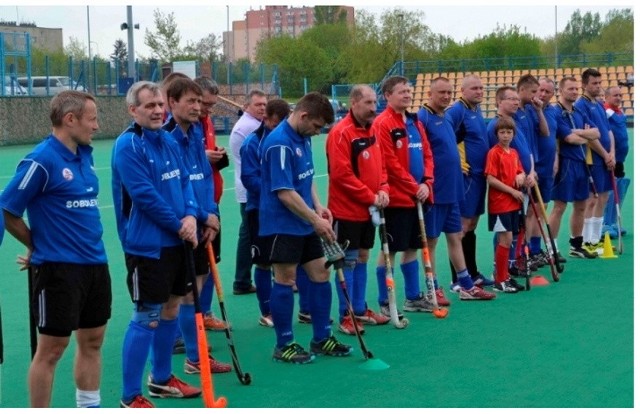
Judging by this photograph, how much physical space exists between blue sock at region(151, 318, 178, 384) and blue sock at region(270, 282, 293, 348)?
0.97m

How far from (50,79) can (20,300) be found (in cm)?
3088

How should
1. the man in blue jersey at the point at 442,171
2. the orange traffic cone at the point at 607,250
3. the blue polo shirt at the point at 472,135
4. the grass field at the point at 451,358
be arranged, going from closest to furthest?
1. the grass field at the point at 451,358
2. the man in blue jersey at the point at 442,171
3. the blue polo shirt at the point at 472,135
4. the orange traffic cone at the point at 607,250

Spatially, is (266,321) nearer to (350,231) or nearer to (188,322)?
(350,231)

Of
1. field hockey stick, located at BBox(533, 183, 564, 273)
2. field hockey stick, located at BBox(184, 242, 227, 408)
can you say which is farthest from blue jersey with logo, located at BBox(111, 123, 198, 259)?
field hockey stick, located at BBox(533, 183, 564, 273)

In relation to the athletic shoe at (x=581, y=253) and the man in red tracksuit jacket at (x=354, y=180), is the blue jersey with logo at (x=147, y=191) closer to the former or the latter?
the man in red tracksuit jacket at (x=354, y=180)

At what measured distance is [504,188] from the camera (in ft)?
30.5

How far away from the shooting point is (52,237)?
501 centimetres

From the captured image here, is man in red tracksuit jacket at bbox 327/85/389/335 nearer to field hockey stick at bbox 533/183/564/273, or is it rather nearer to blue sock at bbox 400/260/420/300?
blue sock at bbox 400/260/420/300

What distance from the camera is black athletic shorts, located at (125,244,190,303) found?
→ 18.2ft

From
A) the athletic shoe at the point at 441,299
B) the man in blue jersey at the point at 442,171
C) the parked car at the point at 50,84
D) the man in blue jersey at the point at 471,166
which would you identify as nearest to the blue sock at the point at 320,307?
the athletic shoe at the point at 441,299

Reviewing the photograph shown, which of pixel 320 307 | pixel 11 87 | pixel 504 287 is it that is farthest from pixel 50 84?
pixel 320 307

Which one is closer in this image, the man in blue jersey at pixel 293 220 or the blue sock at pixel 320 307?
the man in blue jersey at pixel 293 220

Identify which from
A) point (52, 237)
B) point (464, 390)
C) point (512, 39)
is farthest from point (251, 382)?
point (512, 39)

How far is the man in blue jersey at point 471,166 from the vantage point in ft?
30.6
